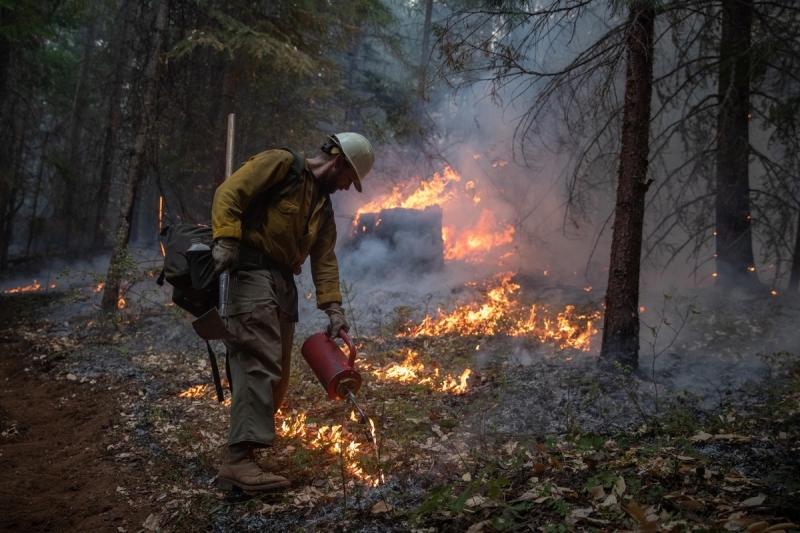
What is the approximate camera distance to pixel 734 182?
888 centimetres

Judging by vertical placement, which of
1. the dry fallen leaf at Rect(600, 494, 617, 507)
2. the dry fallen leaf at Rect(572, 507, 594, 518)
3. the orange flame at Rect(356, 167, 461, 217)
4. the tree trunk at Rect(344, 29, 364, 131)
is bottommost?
the dry fallen leaf at Rect(572, 507, 594, 518)

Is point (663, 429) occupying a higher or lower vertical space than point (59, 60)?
lower

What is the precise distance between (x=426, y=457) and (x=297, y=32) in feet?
27.0

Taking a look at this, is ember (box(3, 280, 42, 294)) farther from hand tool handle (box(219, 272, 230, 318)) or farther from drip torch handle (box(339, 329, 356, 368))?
drip torch handle (box(339, 329, 356, 368))

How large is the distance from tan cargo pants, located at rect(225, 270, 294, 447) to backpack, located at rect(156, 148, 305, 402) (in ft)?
0.53

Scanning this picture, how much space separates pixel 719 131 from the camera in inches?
321

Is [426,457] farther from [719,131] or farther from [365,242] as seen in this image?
[365,242]

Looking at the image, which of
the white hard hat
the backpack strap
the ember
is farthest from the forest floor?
the ember

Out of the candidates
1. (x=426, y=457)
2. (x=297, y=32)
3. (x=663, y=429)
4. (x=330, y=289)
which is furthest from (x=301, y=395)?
(x=297, y=32)

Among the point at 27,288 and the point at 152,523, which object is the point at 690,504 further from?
the point at 27,288

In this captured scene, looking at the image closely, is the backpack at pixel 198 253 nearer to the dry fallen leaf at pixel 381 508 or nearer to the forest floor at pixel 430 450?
the forest floor at pixel 430 450

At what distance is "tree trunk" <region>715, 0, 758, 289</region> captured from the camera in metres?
8.05

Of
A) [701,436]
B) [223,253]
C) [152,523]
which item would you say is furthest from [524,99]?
[152,523]

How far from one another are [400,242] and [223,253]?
867cm
